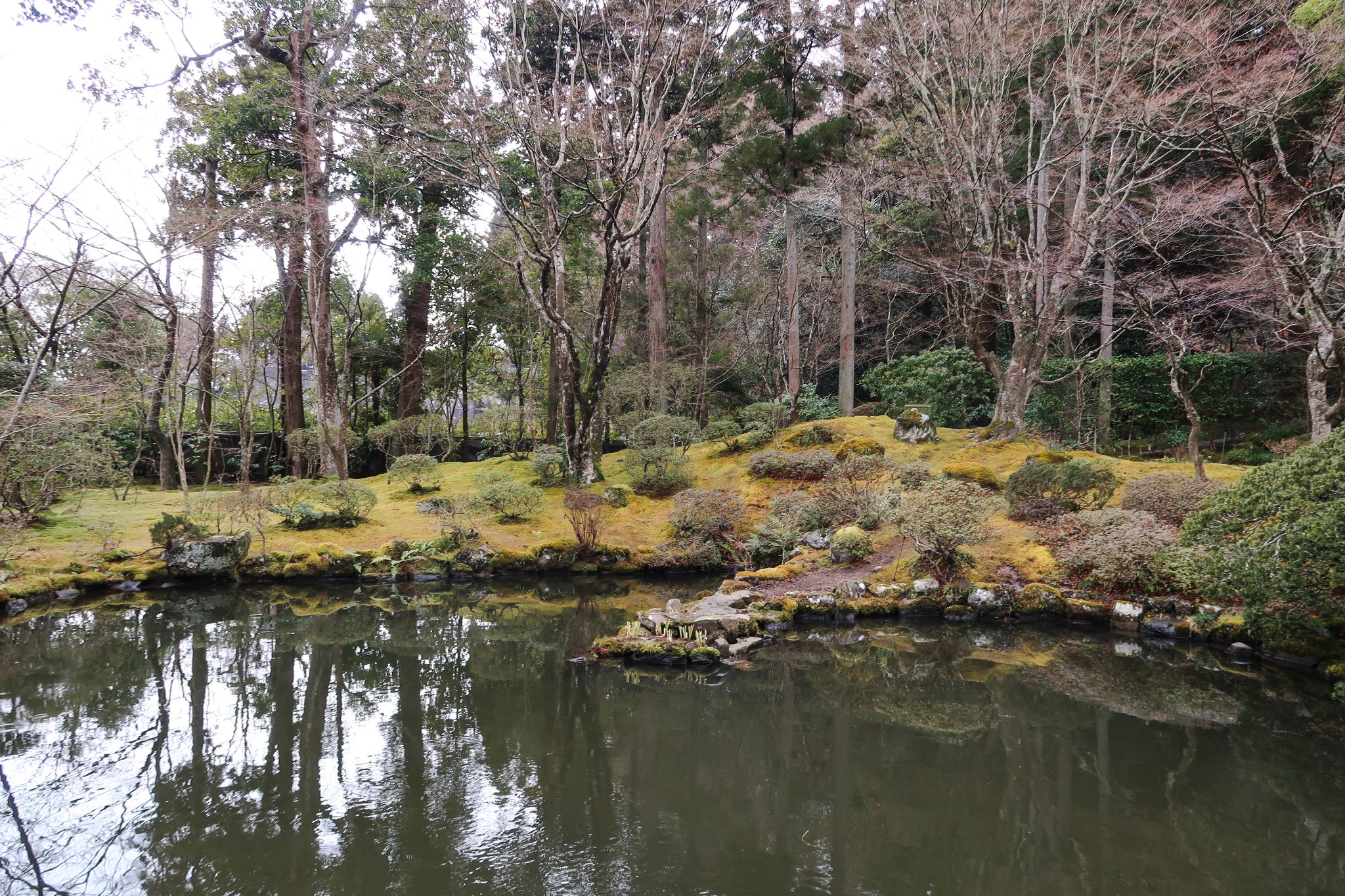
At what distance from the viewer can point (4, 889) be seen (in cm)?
320

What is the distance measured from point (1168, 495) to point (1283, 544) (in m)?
3.59

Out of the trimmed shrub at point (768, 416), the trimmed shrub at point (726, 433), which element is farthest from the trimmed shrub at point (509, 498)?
the trimmed shrub at point (768, 416)

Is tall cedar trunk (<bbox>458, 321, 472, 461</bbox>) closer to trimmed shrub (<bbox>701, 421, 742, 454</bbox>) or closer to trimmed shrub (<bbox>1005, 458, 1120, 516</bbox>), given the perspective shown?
trimmed shrub (<bbox>701, 421, 742, 454</bbox>)

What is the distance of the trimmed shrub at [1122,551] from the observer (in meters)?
7.33

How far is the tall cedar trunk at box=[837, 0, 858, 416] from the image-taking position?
1346 cm

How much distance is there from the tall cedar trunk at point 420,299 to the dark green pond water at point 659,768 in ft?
32.0

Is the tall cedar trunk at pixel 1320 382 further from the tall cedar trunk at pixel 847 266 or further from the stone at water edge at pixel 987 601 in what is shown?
the tall cedar trunk at pixel 847 266

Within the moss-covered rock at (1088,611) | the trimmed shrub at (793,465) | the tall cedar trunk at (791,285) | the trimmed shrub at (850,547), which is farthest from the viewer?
the tall cedar trunk at (791,285)

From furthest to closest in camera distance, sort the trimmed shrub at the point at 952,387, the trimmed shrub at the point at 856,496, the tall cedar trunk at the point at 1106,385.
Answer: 1. the trimmed shrub at the point at 952,387
2. the tall cedar trunk at the point at 1106,385
3. the trimmed shrub at the point at 856,496

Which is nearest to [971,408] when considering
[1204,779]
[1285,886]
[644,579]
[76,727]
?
[644,579]

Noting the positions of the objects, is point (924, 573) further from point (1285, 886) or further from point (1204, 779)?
point (1285, 886)

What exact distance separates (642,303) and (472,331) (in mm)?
4800

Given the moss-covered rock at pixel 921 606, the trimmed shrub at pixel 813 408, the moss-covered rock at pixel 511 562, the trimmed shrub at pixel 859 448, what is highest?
the trimmed shrub at pixel 813 408

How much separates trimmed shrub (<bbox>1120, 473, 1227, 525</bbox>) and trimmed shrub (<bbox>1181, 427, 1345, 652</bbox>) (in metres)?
2.39
